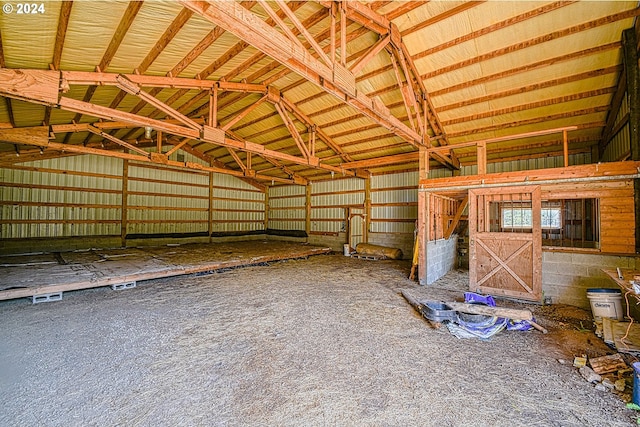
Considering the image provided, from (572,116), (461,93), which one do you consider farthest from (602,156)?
(461,93)

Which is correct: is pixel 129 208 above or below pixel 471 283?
above

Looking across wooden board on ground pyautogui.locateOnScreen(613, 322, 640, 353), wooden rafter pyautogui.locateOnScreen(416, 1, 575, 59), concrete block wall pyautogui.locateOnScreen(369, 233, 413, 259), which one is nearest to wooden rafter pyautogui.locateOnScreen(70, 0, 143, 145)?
wooden rafter pyautogui.locateOnScreen(416, 1, 575, 59)

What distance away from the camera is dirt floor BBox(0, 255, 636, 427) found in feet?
7.80

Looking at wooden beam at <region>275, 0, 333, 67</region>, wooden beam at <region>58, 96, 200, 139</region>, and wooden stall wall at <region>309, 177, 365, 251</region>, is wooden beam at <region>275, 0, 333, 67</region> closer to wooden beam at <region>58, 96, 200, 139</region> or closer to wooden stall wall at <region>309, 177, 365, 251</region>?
wooden beam at <region>58, 96, 200, 139</region>

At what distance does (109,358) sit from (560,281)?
25.4 feet

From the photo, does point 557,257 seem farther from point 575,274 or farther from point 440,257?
point 440,257

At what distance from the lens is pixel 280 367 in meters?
3.12

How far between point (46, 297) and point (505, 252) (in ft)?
31.3

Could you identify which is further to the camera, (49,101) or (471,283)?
(471,283)

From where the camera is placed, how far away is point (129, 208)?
1250 cm

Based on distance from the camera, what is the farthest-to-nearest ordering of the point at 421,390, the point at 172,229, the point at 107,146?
the point at 172,229
the point at 107,146
the point at 421,390

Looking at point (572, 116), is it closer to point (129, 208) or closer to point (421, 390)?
point (421, 390)

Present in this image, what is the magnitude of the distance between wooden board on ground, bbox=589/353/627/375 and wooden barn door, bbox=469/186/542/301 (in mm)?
2649

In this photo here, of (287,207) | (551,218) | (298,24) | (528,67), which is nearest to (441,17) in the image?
(528,67)
